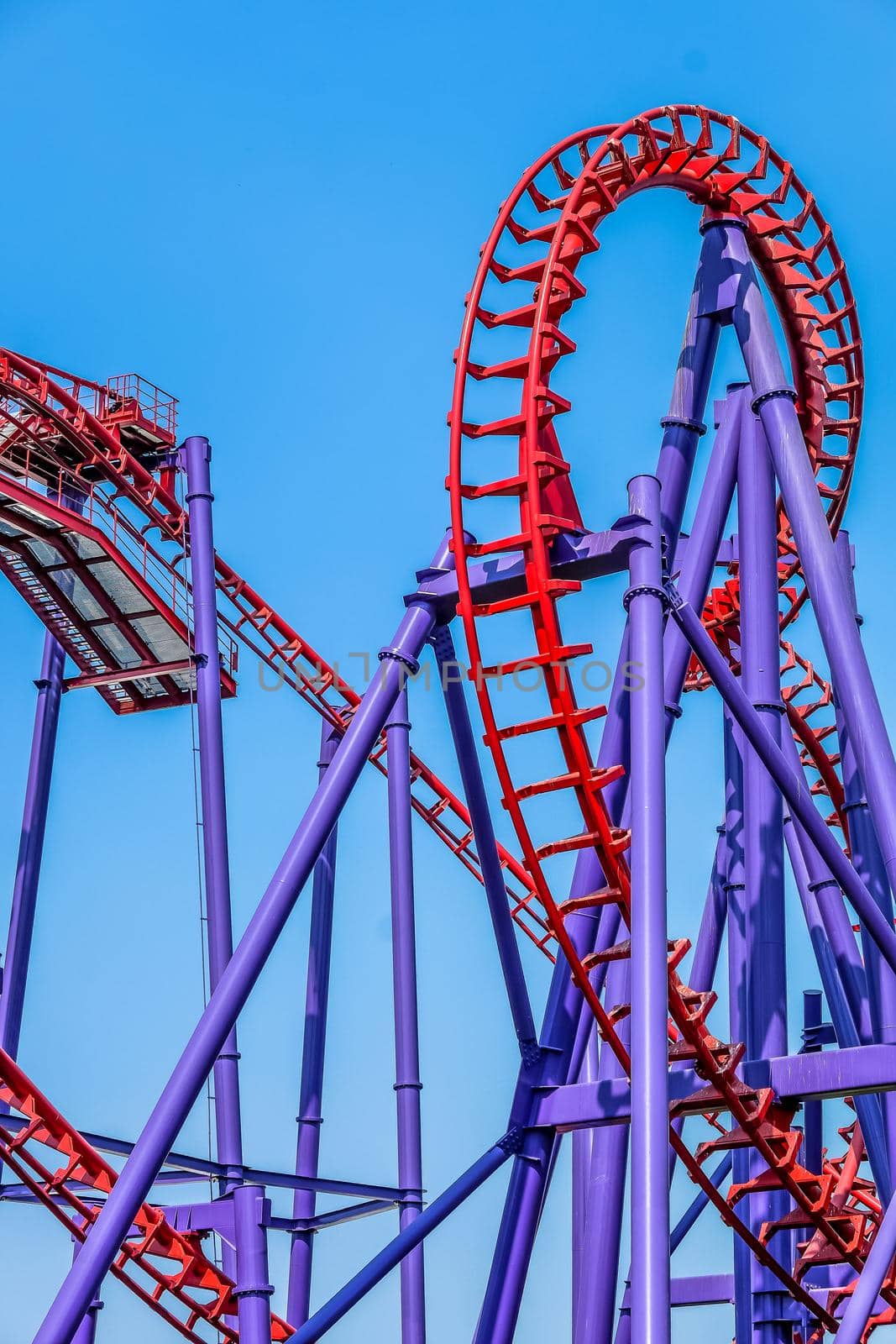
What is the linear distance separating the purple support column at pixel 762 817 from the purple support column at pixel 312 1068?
4.22m

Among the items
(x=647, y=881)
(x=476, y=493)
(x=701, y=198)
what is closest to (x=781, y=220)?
(x=701, y=198)

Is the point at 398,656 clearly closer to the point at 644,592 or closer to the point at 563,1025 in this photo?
the point at 644,592

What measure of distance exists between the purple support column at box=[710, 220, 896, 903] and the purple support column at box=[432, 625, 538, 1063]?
5.74ft

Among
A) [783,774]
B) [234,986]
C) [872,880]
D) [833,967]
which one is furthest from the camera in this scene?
[833,967]

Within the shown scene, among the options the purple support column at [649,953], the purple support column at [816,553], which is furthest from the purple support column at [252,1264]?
the purple support column at [816,553]

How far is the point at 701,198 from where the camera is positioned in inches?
423

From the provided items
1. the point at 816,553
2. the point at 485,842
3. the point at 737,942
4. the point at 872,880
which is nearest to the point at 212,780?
the point at 737,942

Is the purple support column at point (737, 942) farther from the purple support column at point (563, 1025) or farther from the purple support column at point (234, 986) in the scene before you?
the purple support column at point (234, 986)

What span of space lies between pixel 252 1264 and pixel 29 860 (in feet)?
12.7

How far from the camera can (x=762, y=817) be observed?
32.6 feet

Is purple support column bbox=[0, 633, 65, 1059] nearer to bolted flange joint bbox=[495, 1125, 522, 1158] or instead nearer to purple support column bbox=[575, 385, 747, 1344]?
purple support column bbox=[575, 385, 747, 1344]

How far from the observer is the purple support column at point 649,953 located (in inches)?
260

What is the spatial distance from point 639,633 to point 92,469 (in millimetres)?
7786

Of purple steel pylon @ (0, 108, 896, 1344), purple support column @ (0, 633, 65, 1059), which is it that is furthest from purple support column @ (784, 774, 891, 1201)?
purple support column @ (0, 633, 65, 1059)
